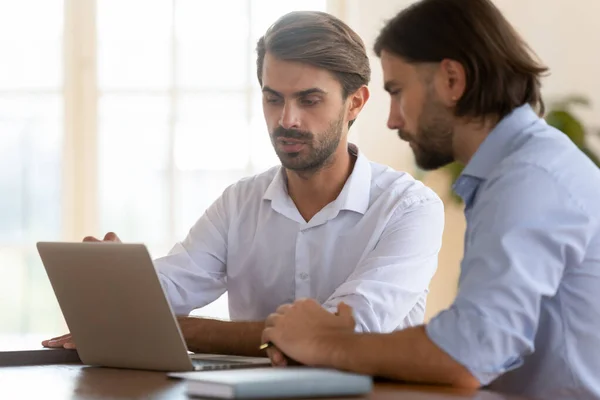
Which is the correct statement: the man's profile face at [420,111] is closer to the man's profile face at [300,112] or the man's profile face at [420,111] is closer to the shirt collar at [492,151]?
the shirt collar at [492,151]

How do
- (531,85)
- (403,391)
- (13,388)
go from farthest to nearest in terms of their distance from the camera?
(531,85) < (13,388) < (403,391)

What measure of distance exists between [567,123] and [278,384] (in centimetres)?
374

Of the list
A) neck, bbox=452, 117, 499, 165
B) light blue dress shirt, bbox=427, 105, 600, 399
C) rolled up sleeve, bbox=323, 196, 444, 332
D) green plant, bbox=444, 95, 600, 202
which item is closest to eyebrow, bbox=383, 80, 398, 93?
neck, bbox=452, 117, 499, 165

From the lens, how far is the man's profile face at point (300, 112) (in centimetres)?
249

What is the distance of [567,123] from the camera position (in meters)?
4.80

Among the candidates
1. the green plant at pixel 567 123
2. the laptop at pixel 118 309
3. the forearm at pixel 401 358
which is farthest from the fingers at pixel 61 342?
the green plant at pixel 567 123

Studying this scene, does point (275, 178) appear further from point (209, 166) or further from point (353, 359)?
point (209, 166)

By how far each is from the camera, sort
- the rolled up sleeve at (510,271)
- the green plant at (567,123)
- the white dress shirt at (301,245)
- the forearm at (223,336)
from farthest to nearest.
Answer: the green plant at (567,123)
the white dress shirt at (301,245)
the forearm at (223,336)
the rolled up sleeve at (510,271)

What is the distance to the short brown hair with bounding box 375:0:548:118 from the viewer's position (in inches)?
67.6

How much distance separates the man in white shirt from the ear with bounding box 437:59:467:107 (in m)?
0.64

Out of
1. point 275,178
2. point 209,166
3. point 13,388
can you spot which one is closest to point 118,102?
point 209,166

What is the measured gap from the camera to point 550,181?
153 centimetres

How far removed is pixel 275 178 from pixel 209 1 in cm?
283

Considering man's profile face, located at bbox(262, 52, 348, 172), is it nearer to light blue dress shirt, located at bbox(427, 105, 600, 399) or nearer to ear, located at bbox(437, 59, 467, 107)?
ear, located at bbox(437, 59, 467, 107)
